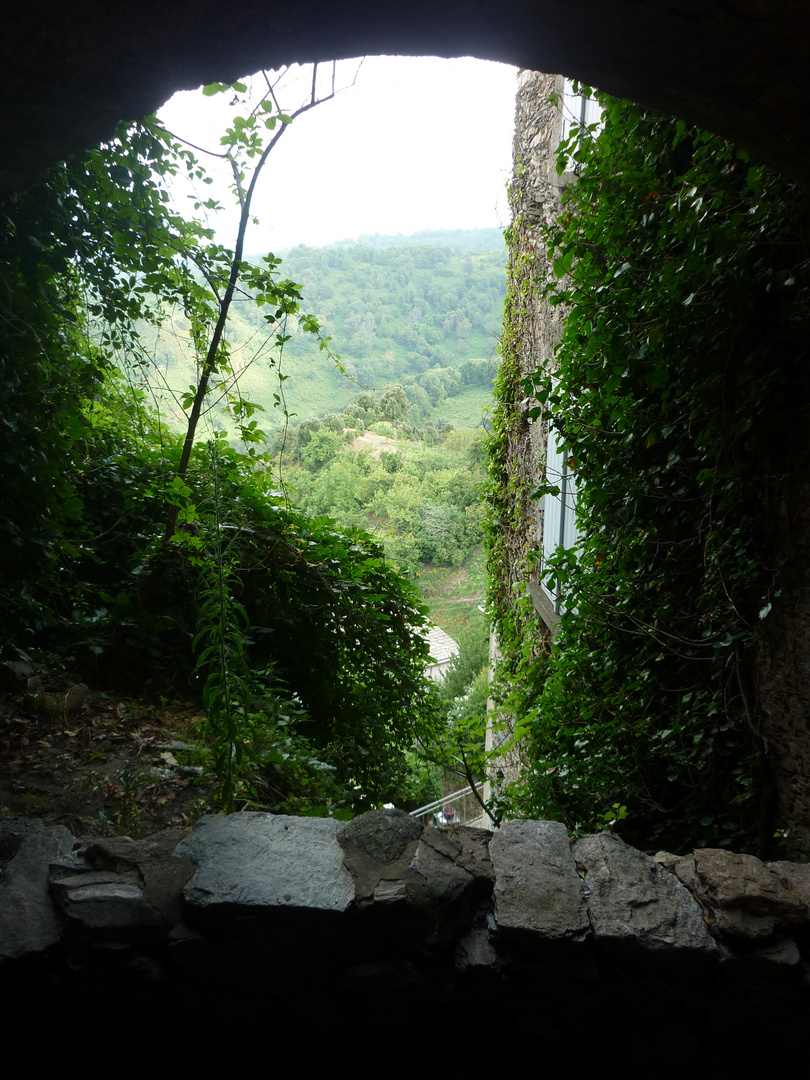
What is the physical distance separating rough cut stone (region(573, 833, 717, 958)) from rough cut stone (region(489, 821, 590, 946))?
0.13 feet

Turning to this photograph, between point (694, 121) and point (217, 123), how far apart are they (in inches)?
88.3

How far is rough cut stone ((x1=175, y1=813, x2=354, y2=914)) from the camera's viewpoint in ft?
4.64

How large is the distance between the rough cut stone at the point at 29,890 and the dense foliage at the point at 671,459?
1857 millimetres

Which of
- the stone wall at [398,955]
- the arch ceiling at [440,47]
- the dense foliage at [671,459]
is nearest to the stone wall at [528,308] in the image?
the dense foliage at [671,459]

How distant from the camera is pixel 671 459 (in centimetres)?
210

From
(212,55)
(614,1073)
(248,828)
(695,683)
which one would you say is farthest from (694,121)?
(614,1073)

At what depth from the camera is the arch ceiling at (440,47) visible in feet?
3.82

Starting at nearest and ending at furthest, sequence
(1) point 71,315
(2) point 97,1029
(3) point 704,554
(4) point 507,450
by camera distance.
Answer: (2) point 97,1029 → (3) point 704,554 → (1) point 71,315 → (4) point 507,450

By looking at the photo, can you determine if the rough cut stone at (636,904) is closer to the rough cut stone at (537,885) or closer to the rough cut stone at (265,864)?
the rough cut stone at (537,885)

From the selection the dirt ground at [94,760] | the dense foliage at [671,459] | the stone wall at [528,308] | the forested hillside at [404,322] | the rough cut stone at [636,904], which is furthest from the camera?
the forested hillside at [404,322]

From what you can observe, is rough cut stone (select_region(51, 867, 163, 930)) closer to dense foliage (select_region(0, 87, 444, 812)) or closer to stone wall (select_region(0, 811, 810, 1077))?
stone wall (select_region(0, 811, 810, 1077))

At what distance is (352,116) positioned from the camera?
295cm

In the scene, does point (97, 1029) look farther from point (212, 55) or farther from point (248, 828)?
point (212, 55)

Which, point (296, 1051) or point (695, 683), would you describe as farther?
point (695, 683)
